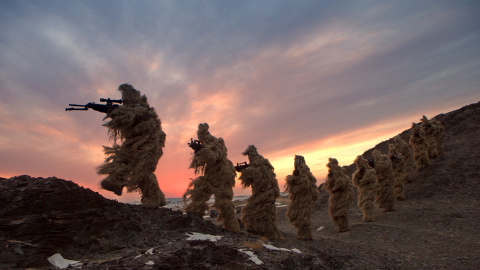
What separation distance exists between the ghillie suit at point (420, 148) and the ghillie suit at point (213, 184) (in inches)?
1022

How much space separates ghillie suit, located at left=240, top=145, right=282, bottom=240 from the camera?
1357 cm

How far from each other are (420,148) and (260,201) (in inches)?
983

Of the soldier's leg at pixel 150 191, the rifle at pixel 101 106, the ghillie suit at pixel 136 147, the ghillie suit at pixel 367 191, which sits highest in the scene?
the rifle at pixel 101 106

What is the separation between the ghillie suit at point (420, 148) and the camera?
30047mm

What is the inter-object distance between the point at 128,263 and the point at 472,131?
4508 centimetres

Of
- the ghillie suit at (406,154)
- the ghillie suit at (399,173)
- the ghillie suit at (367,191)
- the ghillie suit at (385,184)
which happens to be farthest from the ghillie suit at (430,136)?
the ghillie suit at (367,191)

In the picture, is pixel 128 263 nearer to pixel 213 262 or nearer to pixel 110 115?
pixel 213 262

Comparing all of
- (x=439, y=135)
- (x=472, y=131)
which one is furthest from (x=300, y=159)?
(x=472, y=131)

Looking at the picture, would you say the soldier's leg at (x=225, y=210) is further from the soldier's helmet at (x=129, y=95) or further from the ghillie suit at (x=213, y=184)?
the soldier's helmet at (x=129, y=95)

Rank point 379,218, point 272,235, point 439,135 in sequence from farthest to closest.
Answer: point 439,135 < point 379,218 < point 272,235

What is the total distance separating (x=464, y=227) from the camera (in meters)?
16.8

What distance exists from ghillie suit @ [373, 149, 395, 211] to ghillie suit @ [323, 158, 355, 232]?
5.86 metres

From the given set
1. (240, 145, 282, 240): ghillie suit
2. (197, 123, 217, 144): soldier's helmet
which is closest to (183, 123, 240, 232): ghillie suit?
(197, 123, 217, 144): soldier's helmet

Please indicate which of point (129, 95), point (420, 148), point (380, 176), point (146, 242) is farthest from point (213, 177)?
point (420, 148)
